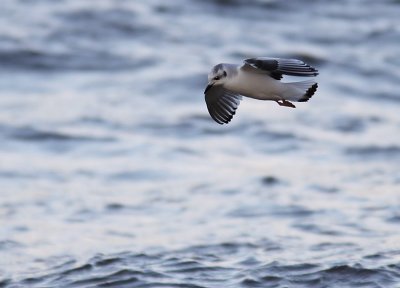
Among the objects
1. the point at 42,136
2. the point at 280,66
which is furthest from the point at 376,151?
the point at 280,66

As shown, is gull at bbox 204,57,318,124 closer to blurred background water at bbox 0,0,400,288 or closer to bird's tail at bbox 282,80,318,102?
bird's tail at bbox 282,80,318,102

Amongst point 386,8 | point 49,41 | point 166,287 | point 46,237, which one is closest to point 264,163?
point 46,237

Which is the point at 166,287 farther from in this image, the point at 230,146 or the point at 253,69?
the point at 230,146

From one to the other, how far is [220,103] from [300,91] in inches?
25.3

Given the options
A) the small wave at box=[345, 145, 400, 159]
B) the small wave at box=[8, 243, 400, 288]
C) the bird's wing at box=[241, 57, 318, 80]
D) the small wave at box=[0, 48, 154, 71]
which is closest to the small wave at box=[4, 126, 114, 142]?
the small wave at box=[0, 48, 154, 71]

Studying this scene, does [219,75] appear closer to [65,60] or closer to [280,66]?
[280,66]

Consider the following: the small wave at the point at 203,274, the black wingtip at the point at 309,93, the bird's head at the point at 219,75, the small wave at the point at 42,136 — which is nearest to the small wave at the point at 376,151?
the small wave at the point at 42,136

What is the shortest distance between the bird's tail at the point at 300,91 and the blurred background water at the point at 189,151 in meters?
1.74

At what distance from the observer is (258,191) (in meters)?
9.66

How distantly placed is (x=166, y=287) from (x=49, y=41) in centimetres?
751

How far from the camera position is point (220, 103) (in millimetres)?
6344

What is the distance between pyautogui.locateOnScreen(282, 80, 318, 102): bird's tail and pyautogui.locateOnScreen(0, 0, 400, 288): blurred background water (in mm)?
1743

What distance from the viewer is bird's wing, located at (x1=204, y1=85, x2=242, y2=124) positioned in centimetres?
629

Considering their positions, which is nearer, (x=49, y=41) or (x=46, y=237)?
(x=46, y=237)
